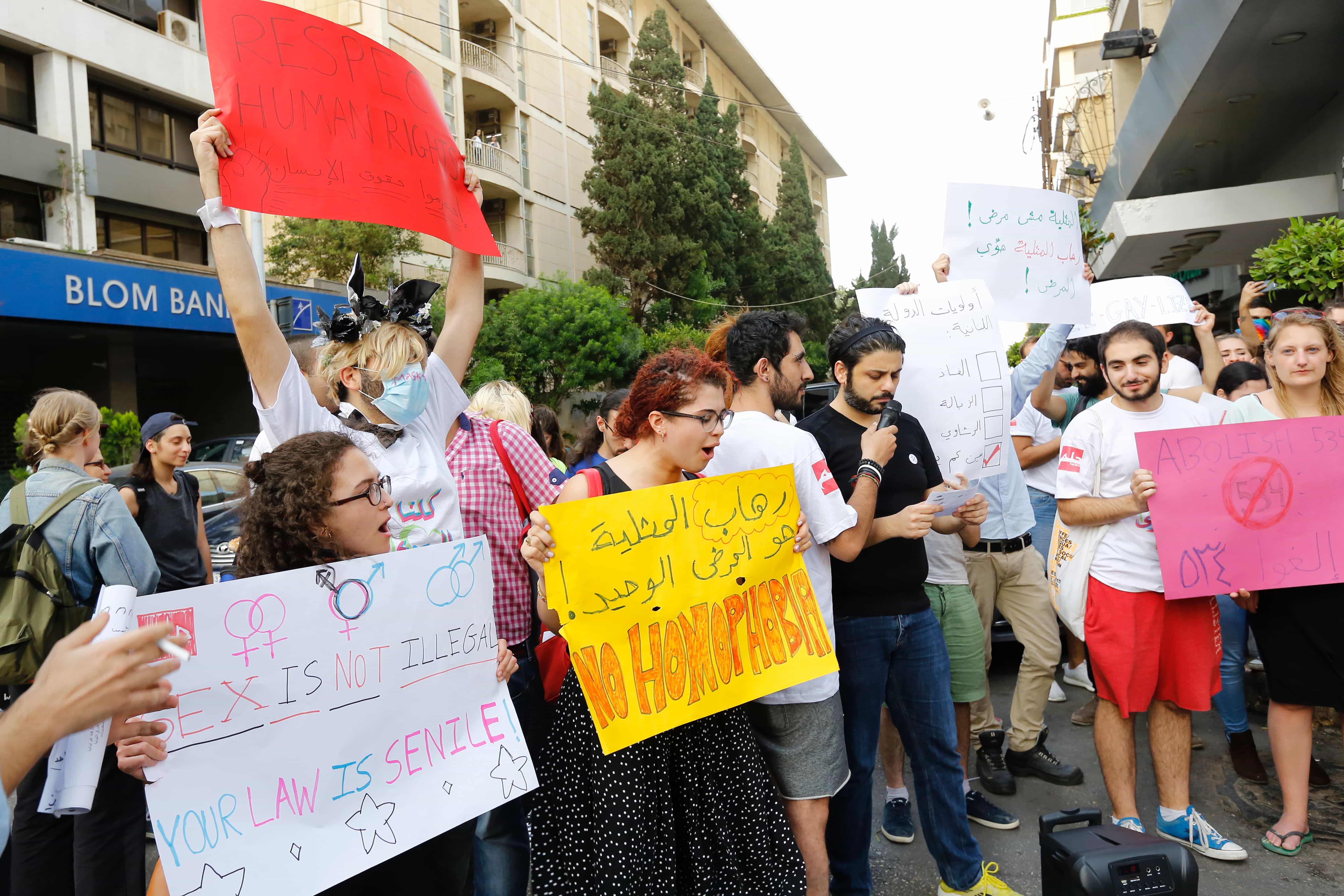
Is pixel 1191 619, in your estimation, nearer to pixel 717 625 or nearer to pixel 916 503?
pixel 916 503

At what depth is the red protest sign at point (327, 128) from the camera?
90.9 inches

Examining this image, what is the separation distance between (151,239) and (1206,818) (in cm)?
2072

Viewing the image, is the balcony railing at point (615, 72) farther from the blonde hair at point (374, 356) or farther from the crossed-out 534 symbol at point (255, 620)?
the crossed-out 534 symbol at point (255, 620)

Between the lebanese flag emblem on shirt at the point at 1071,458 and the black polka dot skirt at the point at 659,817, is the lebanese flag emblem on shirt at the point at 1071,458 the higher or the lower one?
the higher one

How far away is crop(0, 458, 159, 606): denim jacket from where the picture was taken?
297 cm

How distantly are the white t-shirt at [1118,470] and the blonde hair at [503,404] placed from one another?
2494 millimetres

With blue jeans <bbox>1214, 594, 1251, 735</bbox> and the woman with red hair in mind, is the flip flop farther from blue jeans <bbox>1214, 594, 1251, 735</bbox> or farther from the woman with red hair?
the woman with red hair

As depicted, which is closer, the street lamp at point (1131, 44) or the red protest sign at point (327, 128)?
the red protest sign at point (327, 128)

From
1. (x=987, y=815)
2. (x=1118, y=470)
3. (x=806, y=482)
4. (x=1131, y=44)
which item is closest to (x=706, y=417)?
(x=806, y=482)

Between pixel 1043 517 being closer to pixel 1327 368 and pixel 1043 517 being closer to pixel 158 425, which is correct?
pixel 1327 368

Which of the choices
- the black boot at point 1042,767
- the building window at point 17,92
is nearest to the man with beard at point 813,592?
the black boot at point 1042,767

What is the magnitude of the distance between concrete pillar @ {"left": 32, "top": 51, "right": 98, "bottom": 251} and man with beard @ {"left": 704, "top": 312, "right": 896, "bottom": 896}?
57.4ft

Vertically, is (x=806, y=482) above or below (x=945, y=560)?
above

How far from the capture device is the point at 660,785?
2439 mm
